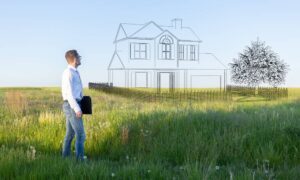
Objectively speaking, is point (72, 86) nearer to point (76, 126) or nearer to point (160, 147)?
point (76, 126)

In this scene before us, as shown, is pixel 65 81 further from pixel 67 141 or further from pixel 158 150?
pixel 158 150

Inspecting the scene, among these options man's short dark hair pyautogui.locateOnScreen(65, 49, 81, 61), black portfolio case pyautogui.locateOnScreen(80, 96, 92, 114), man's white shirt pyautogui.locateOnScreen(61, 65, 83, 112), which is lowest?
black portfolio case pyautogui.locateOnScreen(80, 96, 92, 114)

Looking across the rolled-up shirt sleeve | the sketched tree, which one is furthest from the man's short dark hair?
the sketched tree

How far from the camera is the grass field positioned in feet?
18.9

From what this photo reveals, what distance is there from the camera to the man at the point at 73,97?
7.02 m

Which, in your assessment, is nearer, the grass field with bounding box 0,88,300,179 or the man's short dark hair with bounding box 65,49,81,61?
the grass field with bounding box 0,88,300,179

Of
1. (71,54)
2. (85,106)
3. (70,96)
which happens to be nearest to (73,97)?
(70,96)

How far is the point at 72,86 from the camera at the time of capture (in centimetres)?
711

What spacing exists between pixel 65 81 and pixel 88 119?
347 cm

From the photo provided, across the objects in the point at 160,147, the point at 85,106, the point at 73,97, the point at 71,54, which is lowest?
the point at 160,147

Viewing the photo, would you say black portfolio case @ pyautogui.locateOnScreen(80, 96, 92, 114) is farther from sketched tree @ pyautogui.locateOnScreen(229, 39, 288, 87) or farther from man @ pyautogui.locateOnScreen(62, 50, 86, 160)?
sketched tree @ pyautogui.locateOnScreen(229, 39, 288, 87)

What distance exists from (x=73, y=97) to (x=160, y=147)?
78.2 inches

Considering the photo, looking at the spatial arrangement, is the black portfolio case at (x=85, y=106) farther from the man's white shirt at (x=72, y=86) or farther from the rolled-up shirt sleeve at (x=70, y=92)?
the rolled-up shirt sleeve at (x=70, y=92)

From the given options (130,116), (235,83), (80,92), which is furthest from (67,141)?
(235,83)
